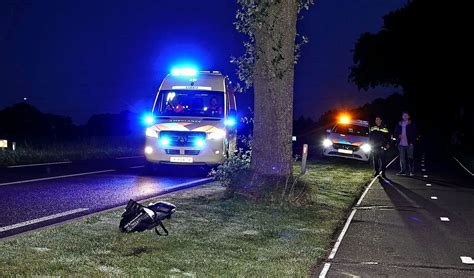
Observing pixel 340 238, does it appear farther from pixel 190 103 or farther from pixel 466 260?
pixel 190 103

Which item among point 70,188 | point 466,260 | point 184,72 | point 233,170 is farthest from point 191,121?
point 466,260

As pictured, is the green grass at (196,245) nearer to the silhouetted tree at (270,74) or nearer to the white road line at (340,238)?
the white road line at (340,238)

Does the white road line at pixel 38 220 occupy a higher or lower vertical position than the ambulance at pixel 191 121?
lower

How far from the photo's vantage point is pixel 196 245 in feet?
24.7

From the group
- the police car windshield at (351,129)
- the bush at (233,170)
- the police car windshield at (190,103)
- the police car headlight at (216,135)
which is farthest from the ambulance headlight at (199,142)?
the police car windshield at (351,129)

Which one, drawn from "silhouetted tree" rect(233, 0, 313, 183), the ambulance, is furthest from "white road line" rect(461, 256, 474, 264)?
the ambulance

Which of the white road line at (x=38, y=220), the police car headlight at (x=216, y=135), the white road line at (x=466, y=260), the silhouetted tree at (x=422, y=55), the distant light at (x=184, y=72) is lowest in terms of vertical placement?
the white road line at (x=466, y=260)

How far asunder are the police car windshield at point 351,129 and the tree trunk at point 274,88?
13.6 m

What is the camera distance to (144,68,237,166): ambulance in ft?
55.2

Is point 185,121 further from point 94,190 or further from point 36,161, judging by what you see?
point 36,161

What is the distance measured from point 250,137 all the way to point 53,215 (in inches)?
180

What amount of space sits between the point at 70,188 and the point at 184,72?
6.00m

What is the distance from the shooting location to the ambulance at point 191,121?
16.8 meters

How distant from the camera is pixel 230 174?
12000 mm
